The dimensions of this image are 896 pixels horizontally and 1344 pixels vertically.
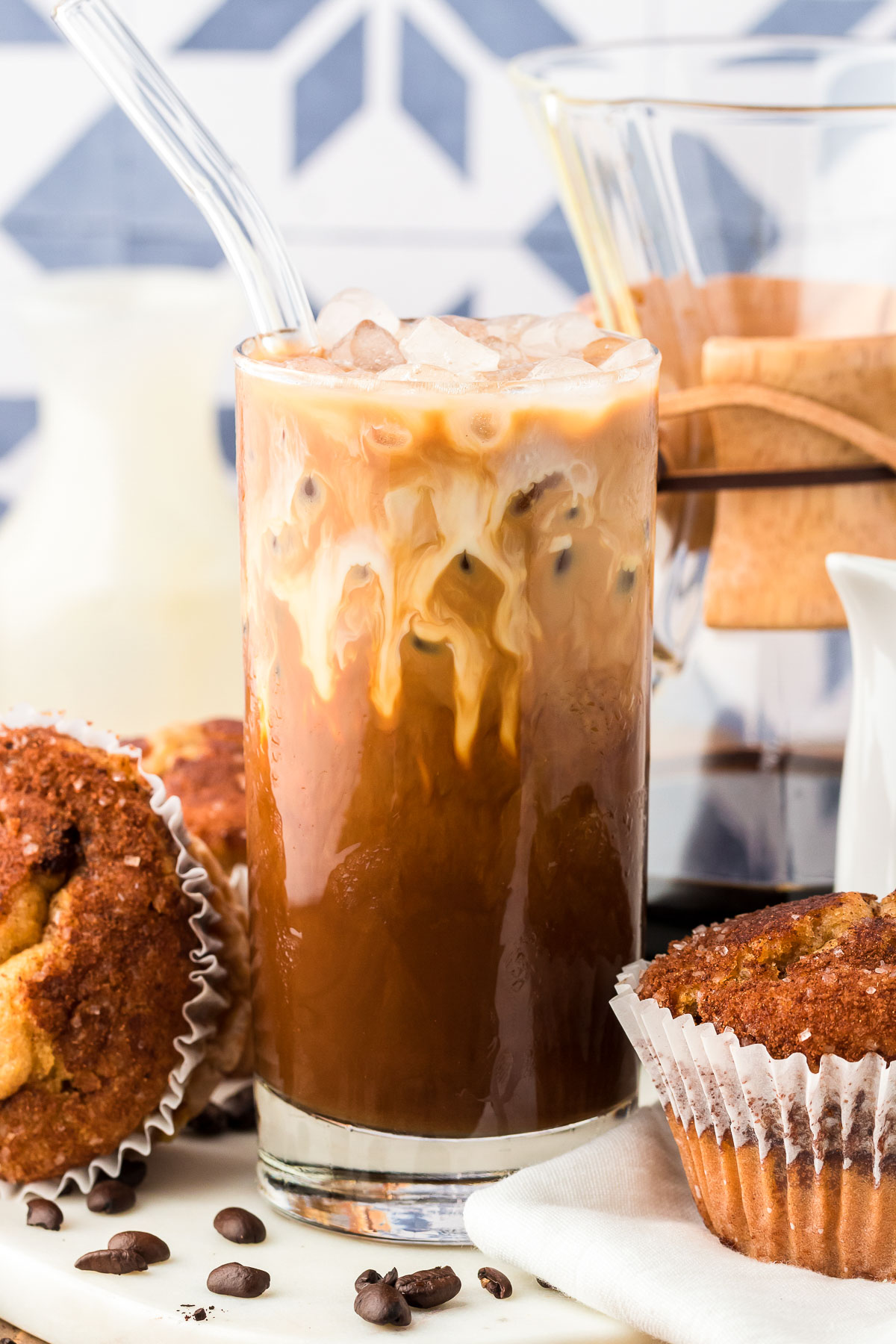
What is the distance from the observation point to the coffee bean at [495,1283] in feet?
2.96

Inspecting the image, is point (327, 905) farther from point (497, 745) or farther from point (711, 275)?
point (711, 275)

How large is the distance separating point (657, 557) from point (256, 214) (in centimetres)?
47

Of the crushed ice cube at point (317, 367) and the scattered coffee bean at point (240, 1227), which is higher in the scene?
the crushed ice cube at point (317, 367)

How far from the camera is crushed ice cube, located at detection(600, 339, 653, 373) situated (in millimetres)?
944

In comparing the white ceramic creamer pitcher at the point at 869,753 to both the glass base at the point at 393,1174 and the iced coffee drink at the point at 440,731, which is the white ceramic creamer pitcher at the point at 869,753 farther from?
the glass base at the point at 393,1174

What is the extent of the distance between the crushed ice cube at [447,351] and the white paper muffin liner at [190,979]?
322 mm

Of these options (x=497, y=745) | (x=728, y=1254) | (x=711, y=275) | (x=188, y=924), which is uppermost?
(x=711, y=275)

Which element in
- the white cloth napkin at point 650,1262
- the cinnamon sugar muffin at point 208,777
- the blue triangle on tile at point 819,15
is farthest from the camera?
the blue triangle on tile at point 819,15

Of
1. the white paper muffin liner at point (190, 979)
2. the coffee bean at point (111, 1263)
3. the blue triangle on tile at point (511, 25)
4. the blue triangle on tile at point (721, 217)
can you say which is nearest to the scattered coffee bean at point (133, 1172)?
the white paper muffin liner at point (190, 979)

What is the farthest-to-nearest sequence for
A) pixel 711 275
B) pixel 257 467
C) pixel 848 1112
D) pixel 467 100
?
pixel 467 100 < pixel 711 275 < pixel 257 467 < pixel 848 1112

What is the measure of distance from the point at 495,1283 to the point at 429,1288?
1.6 inches

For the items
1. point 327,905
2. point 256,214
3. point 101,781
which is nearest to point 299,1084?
point 327,905

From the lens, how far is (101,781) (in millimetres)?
Answer: 1045

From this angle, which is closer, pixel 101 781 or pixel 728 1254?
pixel 728 1254
